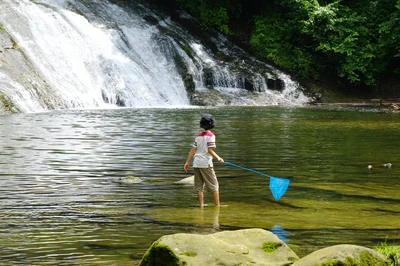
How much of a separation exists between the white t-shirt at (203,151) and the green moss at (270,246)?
10.4 feet

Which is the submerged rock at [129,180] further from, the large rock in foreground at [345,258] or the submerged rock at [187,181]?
the large rock in foreground at [345,258]

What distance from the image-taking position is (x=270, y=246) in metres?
5.76

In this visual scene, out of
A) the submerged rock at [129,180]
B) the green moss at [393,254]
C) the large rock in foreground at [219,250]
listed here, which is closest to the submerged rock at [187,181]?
the submerged rock at [129,180]

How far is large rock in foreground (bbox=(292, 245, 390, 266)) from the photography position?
4.91 meters

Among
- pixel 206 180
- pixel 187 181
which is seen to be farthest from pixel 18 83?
pixel 206 180

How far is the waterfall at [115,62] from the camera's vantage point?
1158 inches

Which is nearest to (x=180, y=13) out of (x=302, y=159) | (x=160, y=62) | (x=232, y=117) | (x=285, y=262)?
(x=160, y=62)

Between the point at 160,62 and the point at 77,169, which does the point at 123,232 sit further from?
the point at 160,62

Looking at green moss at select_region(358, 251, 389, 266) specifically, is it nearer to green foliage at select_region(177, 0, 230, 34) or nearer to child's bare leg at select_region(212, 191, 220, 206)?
child's bare leg at select_region(212, 191, 220, 206)

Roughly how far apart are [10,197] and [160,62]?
1084 inches

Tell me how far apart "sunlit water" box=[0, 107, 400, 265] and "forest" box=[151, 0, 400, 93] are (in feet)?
62.2

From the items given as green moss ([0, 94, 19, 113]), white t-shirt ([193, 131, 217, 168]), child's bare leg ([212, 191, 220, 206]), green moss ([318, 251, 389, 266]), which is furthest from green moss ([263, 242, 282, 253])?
green moss ([0, 94, 19, 113])

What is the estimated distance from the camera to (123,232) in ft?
23.4

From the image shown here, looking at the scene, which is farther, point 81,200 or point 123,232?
point 81,200
